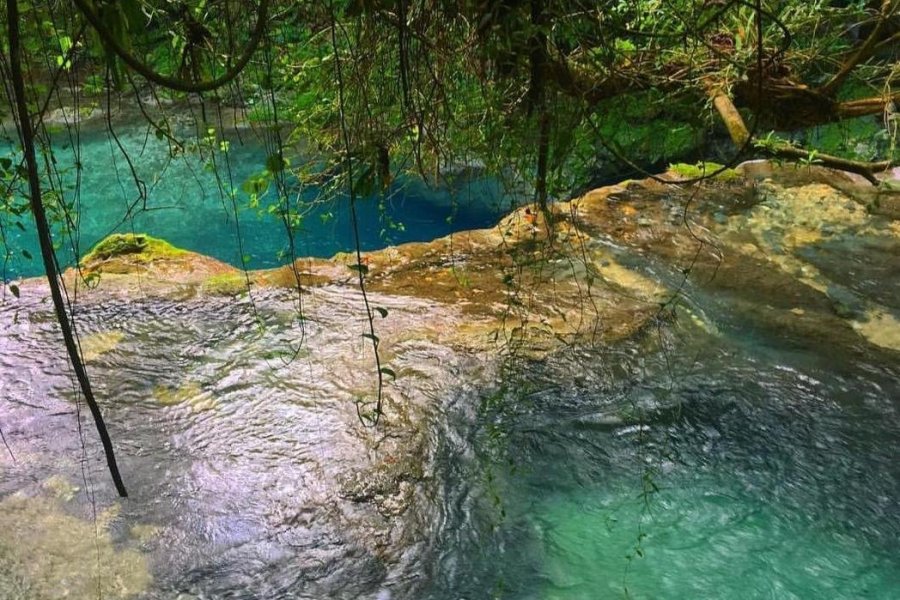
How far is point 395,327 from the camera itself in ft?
13.1

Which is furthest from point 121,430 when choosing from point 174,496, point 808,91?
point 808,91

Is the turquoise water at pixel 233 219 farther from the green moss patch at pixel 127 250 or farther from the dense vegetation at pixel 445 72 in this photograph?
the dense vegetation at pixel 445 72

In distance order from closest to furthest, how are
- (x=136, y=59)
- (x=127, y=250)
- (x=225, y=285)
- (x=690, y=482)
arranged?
(x=136, y=59) → (x=690, y=482) → (x=225, y=285) → (x=127, y=250)

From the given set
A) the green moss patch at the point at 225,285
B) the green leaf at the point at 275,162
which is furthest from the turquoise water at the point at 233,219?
the green leaf at the point at 275,162

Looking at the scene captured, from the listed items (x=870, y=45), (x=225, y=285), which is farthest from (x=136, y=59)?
(x=225, y=285)

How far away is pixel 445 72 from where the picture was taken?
2391 mm

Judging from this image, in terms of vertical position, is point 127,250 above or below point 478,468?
above

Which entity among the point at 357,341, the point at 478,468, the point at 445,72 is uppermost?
the point at 445,72

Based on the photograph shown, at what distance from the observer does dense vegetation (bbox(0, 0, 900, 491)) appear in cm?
184

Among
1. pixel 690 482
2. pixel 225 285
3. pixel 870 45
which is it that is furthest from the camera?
pixel 225 285

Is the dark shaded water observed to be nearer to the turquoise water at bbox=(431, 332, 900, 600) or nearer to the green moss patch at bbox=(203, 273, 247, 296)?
the turquoise water at bbox=(431, 332, 900, 600)

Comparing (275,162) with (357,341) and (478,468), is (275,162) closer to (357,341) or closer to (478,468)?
(478,468)

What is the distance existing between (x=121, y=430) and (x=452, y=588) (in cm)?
171

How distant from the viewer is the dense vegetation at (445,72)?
72.6 inches
